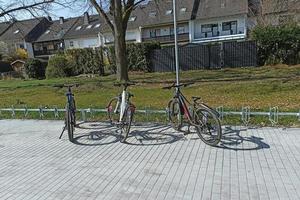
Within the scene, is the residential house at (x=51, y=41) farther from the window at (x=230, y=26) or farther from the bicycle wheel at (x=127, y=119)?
the bicycle wheel at (x=127, y=119)

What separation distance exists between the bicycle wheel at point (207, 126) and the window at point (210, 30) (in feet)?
121

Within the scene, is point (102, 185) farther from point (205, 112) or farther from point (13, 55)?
point (13, 55)

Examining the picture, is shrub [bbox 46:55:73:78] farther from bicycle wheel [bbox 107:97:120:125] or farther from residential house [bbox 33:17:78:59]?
residential house [bbox 33:17:78:59]

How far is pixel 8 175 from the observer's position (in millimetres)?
4633

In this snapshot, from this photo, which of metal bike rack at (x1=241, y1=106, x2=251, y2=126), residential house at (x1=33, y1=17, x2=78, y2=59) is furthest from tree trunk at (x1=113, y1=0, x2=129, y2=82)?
residential house at (x1=33, y1=17, x2=78, y2=59)

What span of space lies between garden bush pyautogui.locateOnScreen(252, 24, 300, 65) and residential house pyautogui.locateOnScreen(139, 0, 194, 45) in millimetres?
22307

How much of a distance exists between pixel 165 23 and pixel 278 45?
23938 mm

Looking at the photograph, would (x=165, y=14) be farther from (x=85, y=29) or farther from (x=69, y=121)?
(x=69, y=121)

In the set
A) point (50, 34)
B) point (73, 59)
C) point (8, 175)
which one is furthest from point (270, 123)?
point (50, 34)

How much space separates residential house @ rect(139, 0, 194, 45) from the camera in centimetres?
4053

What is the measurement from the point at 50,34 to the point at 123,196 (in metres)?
55.5

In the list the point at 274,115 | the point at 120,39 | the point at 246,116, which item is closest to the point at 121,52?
the point at 120,39

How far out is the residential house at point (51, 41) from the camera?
52.3 m

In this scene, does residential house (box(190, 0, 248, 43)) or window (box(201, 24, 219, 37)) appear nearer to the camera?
residential house (box(190, 0, 248, 43))
